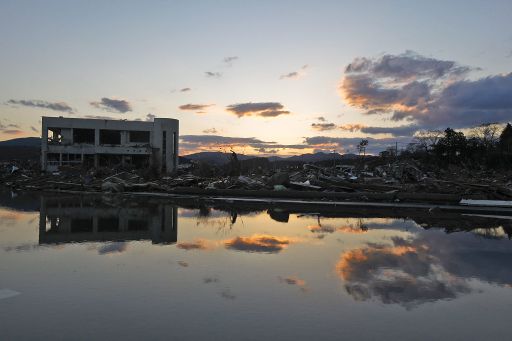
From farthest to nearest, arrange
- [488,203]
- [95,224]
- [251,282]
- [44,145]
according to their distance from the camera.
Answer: [44,145] < [488,203] < [95,224] < [251,282]

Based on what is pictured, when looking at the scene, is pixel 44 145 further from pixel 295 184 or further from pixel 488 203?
pixel 488 203

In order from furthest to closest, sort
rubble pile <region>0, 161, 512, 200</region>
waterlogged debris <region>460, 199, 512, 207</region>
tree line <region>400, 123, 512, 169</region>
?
tree line <region>400, 123, 512, 169</region> < rubble pile <region>0, 161, 512, 200</region> < waterlogged debris <region>460, 199, 512, 207</region>

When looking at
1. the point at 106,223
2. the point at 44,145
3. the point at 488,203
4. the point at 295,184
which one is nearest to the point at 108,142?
the point at 44,145

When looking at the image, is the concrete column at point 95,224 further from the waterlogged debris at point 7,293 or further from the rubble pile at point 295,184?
the rubble pile at point 295,184

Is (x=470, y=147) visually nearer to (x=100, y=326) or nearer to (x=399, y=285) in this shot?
(x=399, y=285)

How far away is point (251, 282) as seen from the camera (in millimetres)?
7645

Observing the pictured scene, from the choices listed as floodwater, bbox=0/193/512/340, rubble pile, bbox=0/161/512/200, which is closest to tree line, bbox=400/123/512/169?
rubble pile, bbox=0/161/512/200

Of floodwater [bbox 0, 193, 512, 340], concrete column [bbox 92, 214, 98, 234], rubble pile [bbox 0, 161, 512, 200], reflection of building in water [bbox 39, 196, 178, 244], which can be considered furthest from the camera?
rubble pile [bbox 0, 161, 512, 200]

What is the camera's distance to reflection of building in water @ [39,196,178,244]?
→ 39.9 ft

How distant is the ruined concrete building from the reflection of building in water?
37.4m

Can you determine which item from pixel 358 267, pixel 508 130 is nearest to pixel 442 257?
pixel 358 267

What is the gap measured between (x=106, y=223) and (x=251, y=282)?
9.00 m

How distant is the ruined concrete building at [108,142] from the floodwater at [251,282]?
146ft

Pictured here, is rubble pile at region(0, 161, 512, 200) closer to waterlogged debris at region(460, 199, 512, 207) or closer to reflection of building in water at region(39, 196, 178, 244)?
waterlogged debris at region(460, 199, 512, 207)
